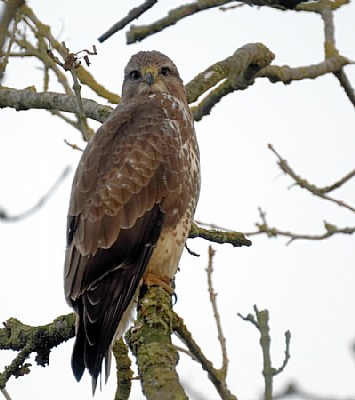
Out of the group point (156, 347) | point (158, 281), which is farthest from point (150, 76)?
point (156, 347)

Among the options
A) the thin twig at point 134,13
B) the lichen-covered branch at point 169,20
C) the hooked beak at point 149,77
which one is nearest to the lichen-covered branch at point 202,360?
the lichen-covered branch at point 169,20

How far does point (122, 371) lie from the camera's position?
4.25 meters

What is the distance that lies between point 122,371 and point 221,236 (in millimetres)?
1533

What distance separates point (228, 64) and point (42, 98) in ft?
4.23

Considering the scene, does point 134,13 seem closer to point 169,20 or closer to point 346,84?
point 169,20

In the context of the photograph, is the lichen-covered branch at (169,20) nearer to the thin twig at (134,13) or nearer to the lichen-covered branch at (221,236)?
the thin twig at (134,13)

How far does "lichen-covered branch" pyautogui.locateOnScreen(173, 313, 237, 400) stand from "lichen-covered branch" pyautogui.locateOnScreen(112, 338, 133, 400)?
32 centimetres

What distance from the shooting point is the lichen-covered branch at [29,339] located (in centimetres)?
468

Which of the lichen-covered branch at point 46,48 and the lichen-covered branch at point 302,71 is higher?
the lichen-covered branch at point 46,48

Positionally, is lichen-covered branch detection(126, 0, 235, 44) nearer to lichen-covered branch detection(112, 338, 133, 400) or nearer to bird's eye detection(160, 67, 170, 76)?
lichen-covered branch detection(112, 338, 133, 400)

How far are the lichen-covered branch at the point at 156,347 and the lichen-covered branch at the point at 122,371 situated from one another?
0.37 feet

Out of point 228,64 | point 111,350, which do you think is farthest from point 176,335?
point 228,64

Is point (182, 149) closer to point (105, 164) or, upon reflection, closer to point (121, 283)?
point (105, 164)

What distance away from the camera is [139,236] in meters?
5.19
